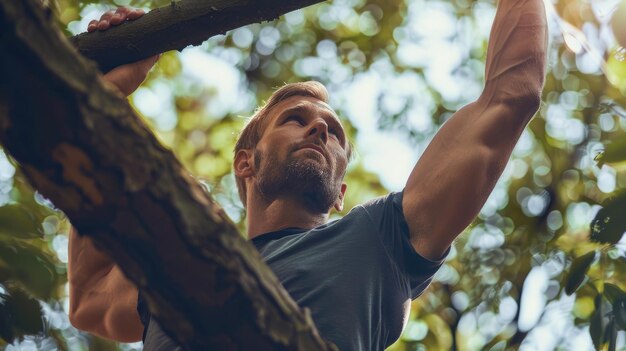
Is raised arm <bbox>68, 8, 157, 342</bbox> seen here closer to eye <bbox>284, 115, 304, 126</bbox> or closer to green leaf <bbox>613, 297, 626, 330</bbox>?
eye <bbox>284, 115, 304, 126</bbox>

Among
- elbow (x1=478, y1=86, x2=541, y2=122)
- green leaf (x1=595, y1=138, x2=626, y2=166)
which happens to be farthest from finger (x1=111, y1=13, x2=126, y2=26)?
green leaf (x1=595, y1=138, x2=626, y2=166)

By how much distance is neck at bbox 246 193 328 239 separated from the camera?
174 inches

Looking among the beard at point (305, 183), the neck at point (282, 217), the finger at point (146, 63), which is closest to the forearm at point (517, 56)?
the beard at point (305, 183)

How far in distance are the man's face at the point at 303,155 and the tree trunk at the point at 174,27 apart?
0.97 metres

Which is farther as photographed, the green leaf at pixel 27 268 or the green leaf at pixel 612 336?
the green leaf at pixel 612 336

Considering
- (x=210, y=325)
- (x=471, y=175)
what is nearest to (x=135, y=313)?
(x=471, y=175)

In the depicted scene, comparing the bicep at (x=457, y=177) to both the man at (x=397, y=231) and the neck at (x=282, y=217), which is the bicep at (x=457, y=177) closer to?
the man at (x=397, y=231)

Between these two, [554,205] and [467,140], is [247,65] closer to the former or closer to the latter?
[554,205]

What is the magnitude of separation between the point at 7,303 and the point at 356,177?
6.54m

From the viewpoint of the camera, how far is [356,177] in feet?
31.6

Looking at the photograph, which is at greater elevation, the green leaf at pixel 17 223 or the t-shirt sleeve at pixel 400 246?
the green leaf at pixel 17 223

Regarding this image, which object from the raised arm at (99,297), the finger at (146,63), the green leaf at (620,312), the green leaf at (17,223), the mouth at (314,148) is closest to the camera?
the green leaf at (17,223)

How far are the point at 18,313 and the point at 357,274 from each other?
3.78ft

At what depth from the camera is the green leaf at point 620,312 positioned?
11.9 feet
